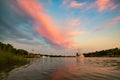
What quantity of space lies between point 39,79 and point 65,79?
249cm

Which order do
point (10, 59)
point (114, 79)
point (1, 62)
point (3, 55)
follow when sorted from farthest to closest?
point (10, 59)
point (3, 55)
point (1, 62)
point (114, 79)

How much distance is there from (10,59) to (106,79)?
27505mm

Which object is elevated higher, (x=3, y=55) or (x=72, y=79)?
(x=3, y=55)

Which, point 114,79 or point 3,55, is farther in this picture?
point 3,55

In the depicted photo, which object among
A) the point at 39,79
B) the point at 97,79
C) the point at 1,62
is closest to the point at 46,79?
the point at 39,79

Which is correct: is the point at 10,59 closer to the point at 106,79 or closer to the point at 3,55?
the point at 3,55

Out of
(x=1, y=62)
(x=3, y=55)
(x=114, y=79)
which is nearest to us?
(x=114, y=79)

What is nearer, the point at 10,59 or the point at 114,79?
the point at 114,79

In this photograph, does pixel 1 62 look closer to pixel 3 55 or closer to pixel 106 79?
pixel 3 55

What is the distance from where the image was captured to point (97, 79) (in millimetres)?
15750

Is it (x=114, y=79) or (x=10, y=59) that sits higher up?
(x=10, y=59)

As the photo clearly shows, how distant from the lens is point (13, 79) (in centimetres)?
1585

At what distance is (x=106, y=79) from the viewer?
15.8 m

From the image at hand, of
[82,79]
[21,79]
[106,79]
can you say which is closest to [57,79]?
[82,79]
